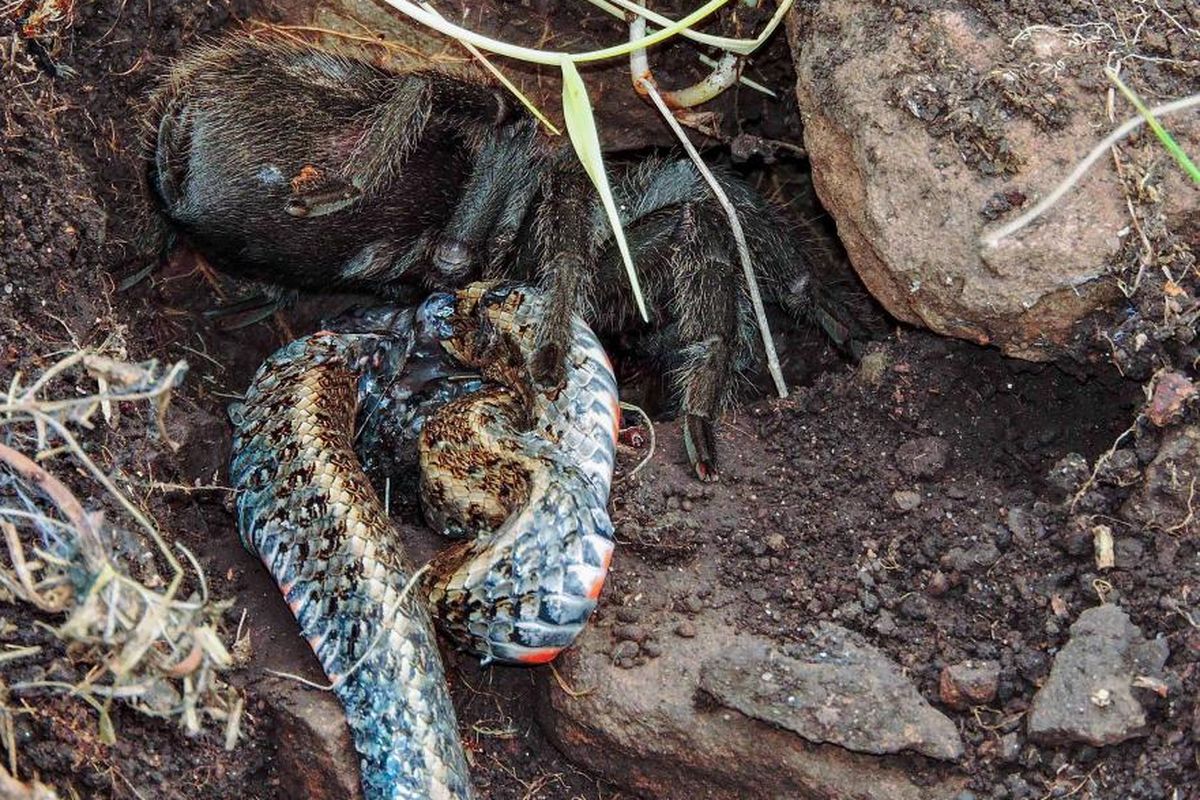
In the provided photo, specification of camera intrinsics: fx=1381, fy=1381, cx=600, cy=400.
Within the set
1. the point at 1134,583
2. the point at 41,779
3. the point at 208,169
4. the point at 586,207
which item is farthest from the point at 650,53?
the point at 41,779

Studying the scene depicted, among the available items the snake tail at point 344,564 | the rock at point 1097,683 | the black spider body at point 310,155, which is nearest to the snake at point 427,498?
the snake tail at point 344,564

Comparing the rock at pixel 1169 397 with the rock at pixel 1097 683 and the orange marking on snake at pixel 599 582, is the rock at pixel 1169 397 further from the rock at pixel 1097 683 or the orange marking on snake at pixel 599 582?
the orange marking on snake at pixel 599 582

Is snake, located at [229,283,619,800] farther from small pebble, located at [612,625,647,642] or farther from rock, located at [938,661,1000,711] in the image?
rock, located at [938,661,1000,711]

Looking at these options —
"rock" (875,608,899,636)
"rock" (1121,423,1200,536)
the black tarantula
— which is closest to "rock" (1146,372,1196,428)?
"rock" (1121,423,1200,536)

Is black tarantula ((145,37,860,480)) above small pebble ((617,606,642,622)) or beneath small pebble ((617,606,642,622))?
above

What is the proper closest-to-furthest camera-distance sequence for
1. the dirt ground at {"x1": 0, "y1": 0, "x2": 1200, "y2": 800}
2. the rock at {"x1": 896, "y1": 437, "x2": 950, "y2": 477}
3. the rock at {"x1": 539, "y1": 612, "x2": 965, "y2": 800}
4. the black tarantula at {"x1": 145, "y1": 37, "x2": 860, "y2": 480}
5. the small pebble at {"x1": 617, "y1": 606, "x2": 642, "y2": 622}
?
the dirt ground at {"x1": 0, "y1": 0, "x2": 1200, "y2": 800} < the rock at {"x1": 539, "y1": 612, "x2": 965, "y2": 800} < the small pebble at {"x1": 617, "y1": 606, "x2": 642, "y2": 622} < the rock at {"x1": 896, "y1": 437, "x2": 950, "y2": 477} < the black tarantula at {"x1": 145, "y1": 37, "x2": 860, "y2": 480}
